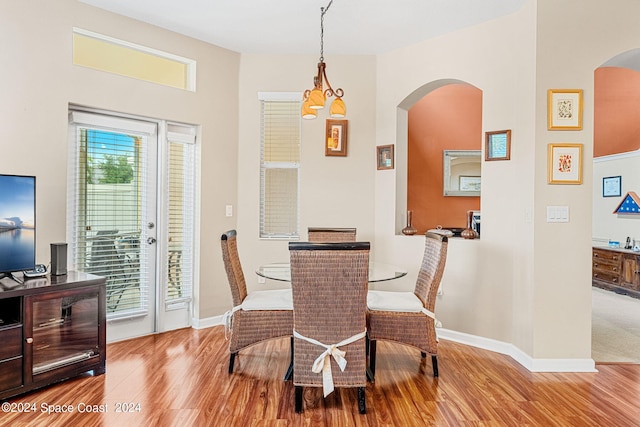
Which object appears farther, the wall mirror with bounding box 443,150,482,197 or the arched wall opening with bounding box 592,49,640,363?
the arched wall opening with bounding box 592,49,640,363

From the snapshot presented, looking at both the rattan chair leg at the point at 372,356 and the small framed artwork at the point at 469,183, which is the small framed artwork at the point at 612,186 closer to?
the small framed artwork at the point at 469,183

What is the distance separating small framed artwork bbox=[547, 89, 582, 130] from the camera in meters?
2.93

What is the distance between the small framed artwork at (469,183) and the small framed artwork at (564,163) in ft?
6.43

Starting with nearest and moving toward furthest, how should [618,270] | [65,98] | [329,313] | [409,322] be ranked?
[329,313], [409,322], [65,98], [618,270]

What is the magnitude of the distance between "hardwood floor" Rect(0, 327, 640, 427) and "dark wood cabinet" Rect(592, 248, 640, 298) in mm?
3202

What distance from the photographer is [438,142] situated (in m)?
4.93

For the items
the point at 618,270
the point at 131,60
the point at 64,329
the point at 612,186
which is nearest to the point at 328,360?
the point at 64,329

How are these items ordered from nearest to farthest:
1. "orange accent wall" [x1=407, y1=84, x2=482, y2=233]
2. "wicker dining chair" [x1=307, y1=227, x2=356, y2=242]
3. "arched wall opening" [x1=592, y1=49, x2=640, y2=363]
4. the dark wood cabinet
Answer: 1. "wicker dining chair" [x1=307, y1=227, x2=356, y2=242]
2. "orange accent wall" [x1=407, y1=84, x2=482, y2=233]
3. the dark wood cabinet
4. "arched wall opening" [x1=592, y1=49, x2=640, y2=363]

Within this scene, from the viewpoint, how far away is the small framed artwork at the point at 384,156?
13.4 feet

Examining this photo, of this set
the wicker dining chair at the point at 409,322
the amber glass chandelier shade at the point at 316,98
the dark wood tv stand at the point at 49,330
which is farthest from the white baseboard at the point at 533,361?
the dark wood tv stand at the point at 49,330

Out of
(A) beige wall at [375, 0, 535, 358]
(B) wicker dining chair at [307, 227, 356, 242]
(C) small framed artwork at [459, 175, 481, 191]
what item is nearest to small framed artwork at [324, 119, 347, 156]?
(A) beige wall at [375, 0, 535, 358]

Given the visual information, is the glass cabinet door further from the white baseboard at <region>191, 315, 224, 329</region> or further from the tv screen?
the white baseboard at <region>191, 315, 224, 329</region>

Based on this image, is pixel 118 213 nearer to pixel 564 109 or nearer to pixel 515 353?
pixel 515 353

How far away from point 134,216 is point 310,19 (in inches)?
94.5
